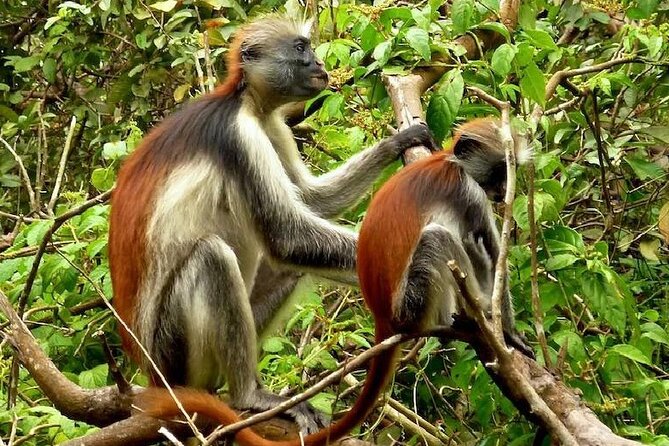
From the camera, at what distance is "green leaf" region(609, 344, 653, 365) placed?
4512mm

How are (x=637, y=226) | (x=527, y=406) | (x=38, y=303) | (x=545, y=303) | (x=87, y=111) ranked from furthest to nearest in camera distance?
(x=87, y=111) → (x=637, y=226) → (x=38, y=303) → (x=545, y=303) → (x=527, y=406)

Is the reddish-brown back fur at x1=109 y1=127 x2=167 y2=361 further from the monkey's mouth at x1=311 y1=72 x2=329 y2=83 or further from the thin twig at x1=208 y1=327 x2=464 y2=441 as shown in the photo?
the thin twig at x1=208 y1=327 x2=464 y2=441

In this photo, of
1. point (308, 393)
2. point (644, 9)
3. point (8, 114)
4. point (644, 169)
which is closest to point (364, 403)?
point (308, 393)

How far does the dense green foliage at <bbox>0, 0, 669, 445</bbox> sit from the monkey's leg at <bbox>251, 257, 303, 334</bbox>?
116 mm

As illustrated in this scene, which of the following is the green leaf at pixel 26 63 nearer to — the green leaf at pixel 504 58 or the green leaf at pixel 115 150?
the green leaf at pixel 115 150

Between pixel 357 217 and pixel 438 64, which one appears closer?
pixel 438 64

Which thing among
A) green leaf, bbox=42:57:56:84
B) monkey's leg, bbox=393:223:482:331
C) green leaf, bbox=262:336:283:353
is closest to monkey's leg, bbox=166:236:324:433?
green leaf, bbox=262:336:283:353

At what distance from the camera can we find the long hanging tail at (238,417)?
441 cm

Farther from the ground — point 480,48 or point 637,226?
point 480,48

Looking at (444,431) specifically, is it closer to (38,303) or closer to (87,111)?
(38,303)

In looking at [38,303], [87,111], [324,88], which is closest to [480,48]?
[324,88]

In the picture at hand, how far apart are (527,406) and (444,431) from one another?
7.03ft

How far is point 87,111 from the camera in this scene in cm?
881

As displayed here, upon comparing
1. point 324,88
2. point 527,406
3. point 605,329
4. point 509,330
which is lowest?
point 605,329
